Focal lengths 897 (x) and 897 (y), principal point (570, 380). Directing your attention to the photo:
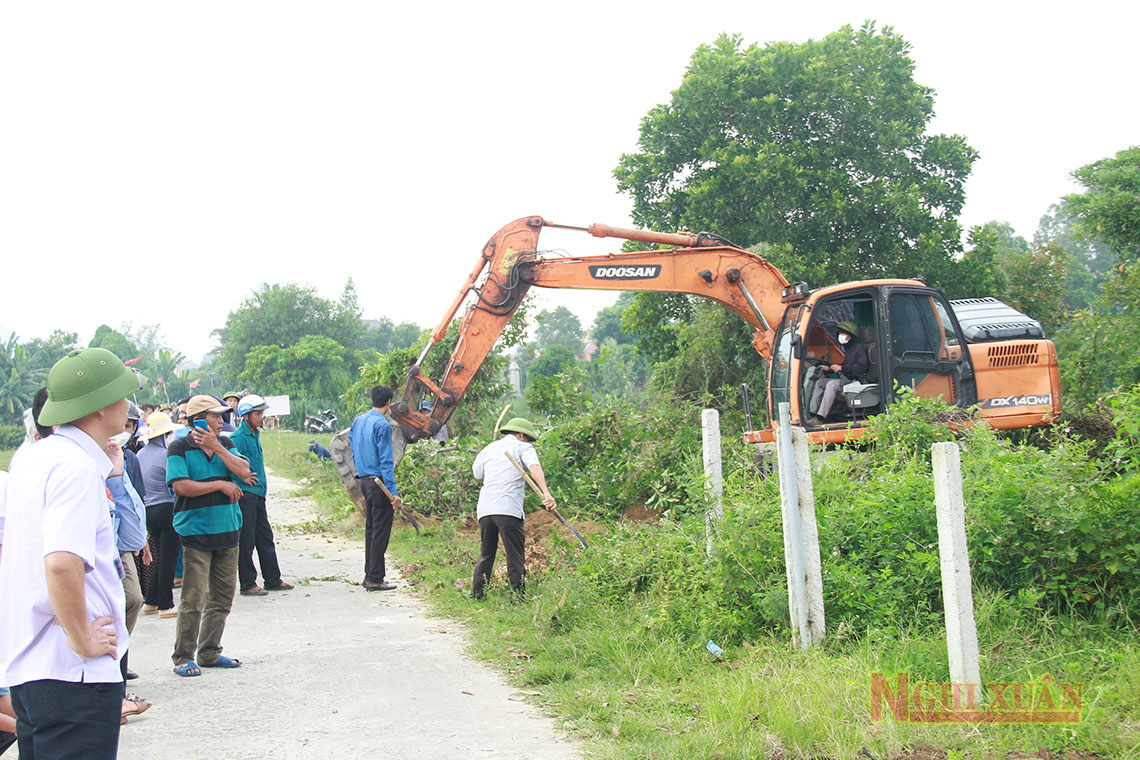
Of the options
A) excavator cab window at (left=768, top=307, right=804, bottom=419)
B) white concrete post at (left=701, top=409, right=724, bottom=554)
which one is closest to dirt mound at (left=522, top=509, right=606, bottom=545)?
excavator cab window at (left=768, top=307, right=804, bottom=419)

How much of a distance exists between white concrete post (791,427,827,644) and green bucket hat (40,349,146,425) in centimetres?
409

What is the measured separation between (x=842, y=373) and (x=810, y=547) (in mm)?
4992

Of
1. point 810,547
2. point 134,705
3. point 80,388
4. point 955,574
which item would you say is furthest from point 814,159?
point 80,388

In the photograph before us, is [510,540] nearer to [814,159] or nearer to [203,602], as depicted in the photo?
[203,602]

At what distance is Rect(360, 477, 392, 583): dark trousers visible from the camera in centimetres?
979

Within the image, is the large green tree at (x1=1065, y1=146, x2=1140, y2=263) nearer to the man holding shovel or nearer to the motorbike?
the man holding shovel

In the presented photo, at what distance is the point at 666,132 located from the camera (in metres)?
21.5

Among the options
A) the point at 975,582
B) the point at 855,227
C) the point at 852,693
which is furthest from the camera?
the point at 855,227

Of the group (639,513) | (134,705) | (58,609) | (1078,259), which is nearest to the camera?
(58,609)

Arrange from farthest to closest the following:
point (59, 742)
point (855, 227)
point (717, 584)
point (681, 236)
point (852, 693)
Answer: point (855, 227), point (681, 236), point (717, 584), point (852, 693), point (59, 742)

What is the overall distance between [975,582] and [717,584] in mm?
1693

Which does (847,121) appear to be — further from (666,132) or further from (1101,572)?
(1101,572)

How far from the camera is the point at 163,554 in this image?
8.55 meters

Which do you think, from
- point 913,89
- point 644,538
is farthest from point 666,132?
point 644,538
